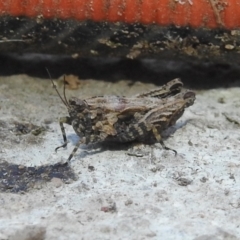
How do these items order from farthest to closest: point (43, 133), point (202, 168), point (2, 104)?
point (2, 104) → point (43, 133) → point (202, 168)

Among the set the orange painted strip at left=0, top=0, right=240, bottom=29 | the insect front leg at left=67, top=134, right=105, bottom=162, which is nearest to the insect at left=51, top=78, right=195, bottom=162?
the insect front leg at left=67, top=134, right=105, bottom=162

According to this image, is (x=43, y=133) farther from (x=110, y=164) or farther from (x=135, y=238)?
(x=135, y=238)

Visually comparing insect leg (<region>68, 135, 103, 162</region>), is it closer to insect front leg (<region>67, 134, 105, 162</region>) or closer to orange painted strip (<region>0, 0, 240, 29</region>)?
insect front leg (<region>67, 134, 105, 162</region>)

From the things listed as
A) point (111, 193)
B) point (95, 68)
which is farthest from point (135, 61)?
point (111, 193)

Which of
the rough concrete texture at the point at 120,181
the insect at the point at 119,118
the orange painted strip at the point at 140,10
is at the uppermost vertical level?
the orange painted strip at the point at 140,10

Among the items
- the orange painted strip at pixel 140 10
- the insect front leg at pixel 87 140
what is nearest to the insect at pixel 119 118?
the insect front leg at pixel 87 140

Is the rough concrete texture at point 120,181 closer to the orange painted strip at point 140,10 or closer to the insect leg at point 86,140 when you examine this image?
the insect leg at point 86,140

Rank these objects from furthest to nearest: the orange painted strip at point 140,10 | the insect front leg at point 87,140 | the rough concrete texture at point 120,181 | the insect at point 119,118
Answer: the orange painted strip at point 140,10, the insect at point 119,118, the insect front leg at point 87,140, the rough concrete texture at point 120,181
